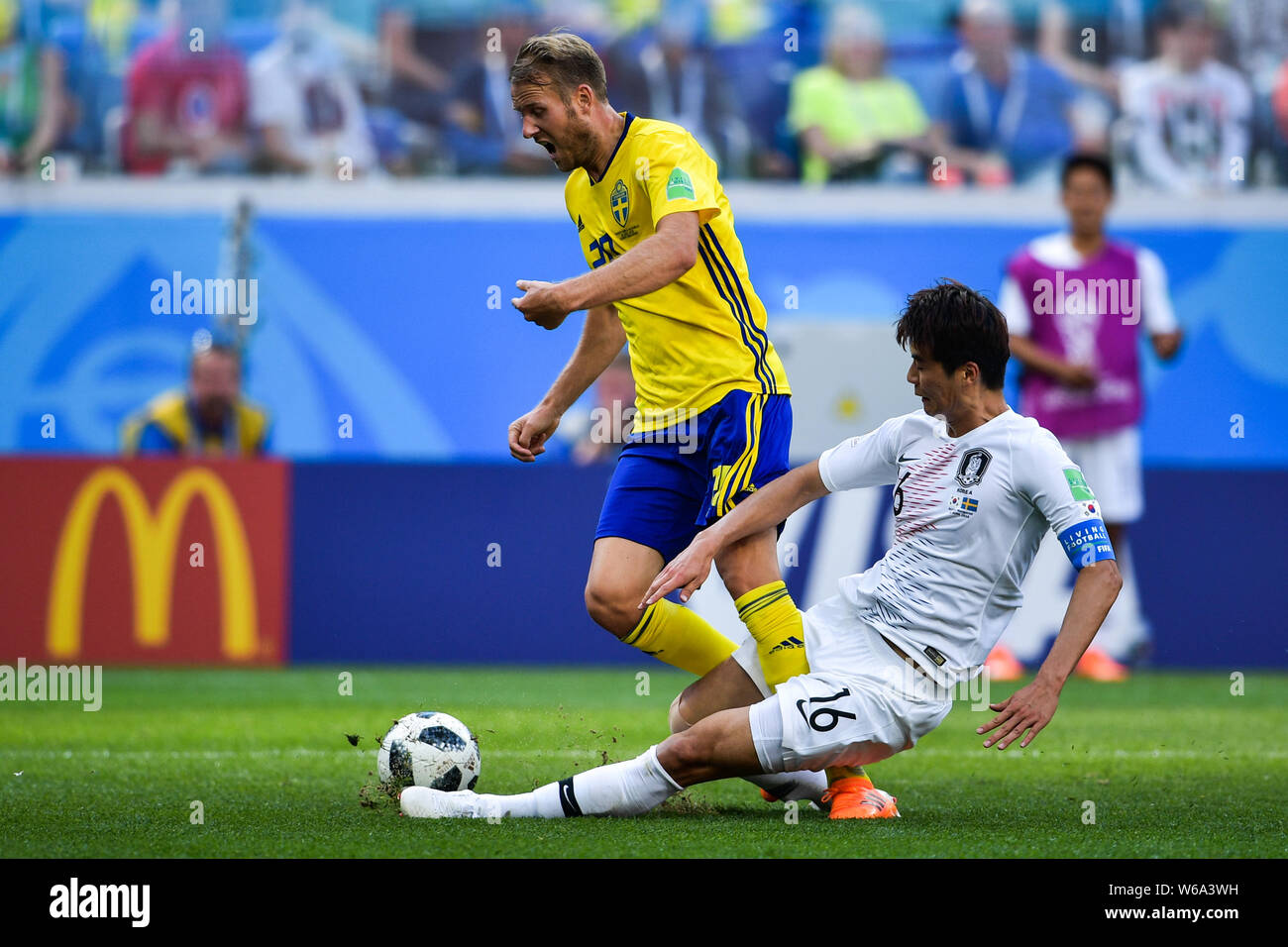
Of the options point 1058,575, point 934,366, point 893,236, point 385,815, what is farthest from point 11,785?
point 893,236

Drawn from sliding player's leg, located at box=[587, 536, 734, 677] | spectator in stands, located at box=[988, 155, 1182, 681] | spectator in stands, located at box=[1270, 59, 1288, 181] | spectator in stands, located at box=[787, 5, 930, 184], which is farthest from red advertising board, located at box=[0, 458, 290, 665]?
spectator in stands, located at box=[1270, 59, 1288, 181]

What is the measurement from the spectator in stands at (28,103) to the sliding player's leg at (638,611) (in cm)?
1075

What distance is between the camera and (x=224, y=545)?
953cm

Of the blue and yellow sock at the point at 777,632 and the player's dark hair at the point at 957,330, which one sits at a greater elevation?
the player's dark hair at the point at 957,330

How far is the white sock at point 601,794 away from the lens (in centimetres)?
451

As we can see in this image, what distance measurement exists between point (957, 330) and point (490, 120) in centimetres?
1085

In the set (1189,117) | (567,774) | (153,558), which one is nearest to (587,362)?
(567,774)

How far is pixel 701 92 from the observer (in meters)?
14.4

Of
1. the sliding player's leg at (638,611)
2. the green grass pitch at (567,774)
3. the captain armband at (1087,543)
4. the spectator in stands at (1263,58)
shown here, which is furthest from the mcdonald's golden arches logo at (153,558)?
the spectator in stands at (1263,58)

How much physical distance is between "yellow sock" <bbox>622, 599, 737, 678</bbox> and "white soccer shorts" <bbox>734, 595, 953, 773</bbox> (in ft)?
2.04

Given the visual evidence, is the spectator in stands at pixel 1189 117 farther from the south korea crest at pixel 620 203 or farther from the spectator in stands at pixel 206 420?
the south korea crest at pixel 620 203

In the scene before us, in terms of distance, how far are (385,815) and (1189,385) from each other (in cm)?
1080

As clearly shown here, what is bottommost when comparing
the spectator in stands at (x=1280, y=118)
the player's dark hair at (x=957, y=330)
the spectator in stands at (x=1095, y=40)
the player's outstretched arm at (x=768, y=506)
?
the player's outstretched arm at (x=768, y=506)

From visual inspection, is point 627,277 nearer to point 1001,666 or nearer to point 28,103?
point 1001,666
